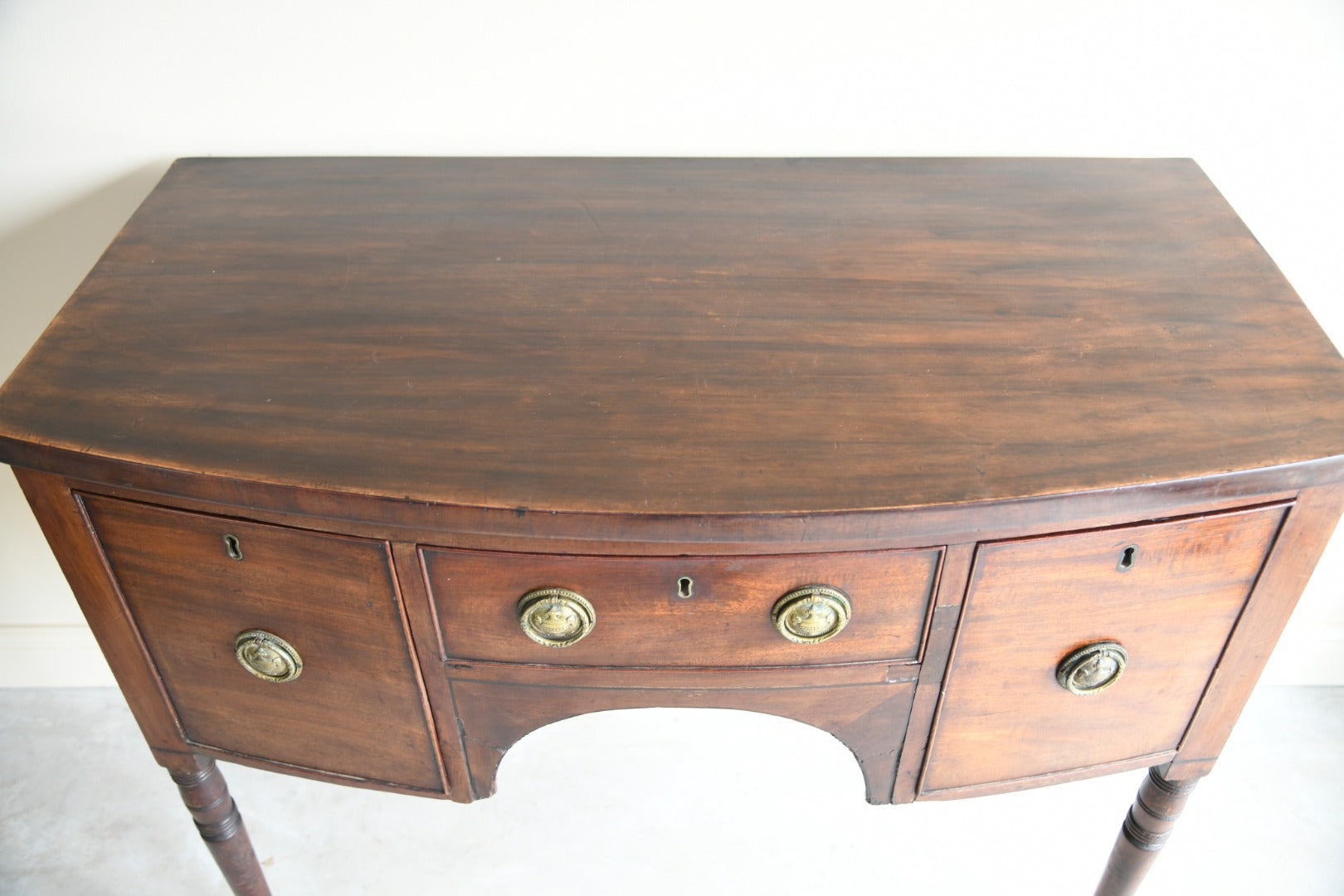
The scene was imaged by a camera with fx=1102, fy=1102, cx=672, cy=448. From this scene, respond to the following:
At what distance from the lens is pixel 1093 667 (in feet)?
2.86

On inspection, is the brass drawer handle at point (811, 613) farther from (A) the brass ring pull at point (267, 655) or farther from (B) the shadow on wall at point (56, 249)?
(B) the shadow on wall at point (56, 249)

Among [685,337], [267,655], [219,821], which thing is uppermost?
[685,337]

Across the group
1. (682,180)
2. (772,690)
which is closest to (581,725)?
(772,690)

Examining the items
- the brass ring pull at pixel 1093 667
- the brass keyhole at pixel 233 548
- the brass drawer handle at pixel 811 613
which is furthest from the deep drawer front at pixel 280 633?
the brass ring pull at pixel 1093 667

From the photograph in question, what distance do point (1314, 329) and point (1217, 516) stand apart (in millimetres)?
208

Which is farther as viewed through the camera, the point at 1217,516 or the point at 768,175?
the point at 768,175

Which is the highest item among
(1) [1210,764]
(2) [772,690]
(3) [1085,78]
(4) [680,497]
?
(3) [1085,78]

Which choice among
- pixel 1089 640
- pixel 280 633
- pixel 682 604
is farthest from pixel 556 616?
pixel 1089 640

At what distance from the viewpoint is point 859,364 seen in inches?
33.4

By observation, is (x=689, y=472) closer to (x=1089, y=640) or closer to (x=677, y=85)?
(x=1089, y=640)

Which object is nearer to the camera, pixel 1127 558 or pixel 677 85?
pixel 1127 558

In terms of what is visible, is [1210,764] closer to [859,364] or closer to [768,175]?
[859,364]

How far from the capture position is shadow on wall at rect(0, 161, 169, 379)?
1186 mm

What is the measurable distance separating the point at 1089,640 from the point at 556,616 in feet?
1.37
